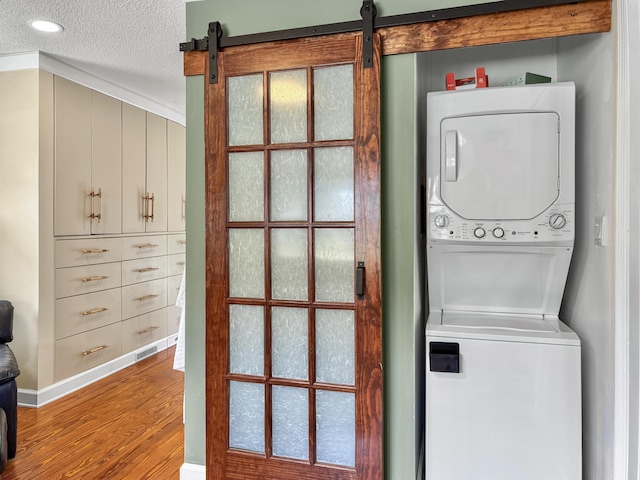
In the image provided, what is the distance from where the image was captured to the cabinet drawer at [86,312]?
3248 millimetres

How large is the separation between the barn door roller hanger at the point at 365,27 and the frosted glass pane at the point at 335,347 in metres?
1.07

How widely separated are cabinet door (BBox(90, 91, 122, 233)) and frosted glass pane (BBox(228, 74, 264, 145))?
2005mm

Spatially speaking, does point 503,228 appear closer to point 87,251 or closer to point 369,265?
point 369,265

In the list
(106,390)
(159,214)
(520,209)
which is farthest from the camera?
(159,214)

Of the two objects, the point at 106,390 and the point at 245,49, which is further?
the point at 106,390

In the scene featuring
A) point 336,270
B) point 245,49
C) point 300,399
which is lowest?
point 300,399

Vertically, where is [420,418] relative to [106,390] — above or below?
above

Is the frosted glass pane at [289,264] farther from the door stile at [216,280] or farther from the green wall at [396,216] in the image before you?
the green wall at [396,216]

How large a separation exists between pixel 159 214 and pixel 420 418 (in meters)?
3.19

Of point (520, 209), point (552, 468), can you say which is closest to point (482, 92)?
point (520, 209)

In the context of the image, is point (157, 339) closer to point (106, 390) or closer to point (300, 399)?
point (106, 390)

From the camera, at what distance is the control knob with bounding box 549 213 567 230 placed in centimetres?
178

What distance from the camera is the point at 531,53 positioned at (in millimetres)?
2180

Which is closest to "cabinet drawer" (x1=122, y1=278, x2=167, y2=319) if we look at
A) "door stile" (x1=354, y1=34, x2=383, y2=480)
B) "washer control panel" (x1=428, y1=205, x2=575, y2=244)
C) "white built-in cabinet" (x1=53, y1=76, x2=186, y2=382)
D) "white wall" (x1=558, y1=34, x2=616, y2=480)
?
"white built-in cabinet" (x1=53, y1=76, x2=186, y2=382)
